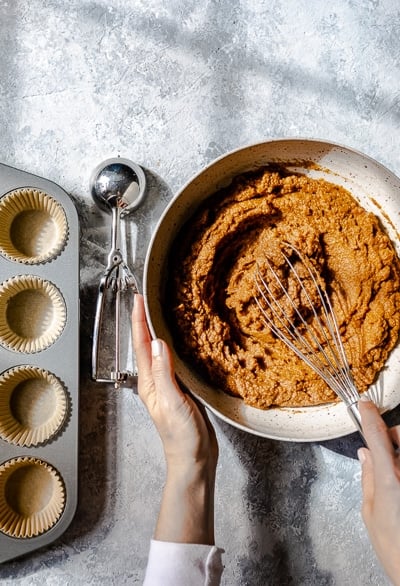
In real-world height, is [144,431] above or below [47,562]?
above

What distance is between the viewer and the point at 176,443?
4.81 feet

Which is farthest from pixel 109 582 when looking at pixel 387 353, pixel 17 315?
pixel 387 353

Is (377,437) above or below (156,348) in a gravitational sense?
below

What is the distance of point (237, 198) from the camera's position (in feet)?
5.09

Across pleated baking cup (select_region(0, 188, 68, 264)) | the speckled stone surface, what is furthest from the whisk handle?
pleated baking cup (select_region(0, 188, 68, 264))

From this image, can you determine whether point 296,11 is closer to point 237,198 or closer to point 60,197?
point 237,198

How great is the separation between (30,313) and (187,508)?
68cm

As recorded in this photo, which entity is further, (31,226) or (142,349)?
(31,226)

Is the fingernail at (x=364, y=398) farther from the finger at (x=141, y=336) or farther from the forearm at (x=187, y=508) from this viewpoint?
the finger at (x=141, y=336)

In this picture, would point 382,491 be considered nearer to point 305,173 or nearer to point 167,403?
point 167,403

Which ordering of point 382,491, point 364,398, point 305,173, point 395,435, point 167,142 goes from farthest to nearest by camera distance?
point 167,142 < point 305,173 < point 364,398 < point 395,435 < point 382,491

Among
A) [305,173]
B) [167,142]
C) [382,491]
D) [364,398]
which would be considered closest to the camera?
[382,491]

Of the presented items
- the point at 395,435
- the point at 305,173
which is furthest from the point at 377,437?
the point at 305,173

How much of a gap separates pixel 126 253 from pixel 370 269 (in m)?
0.68
